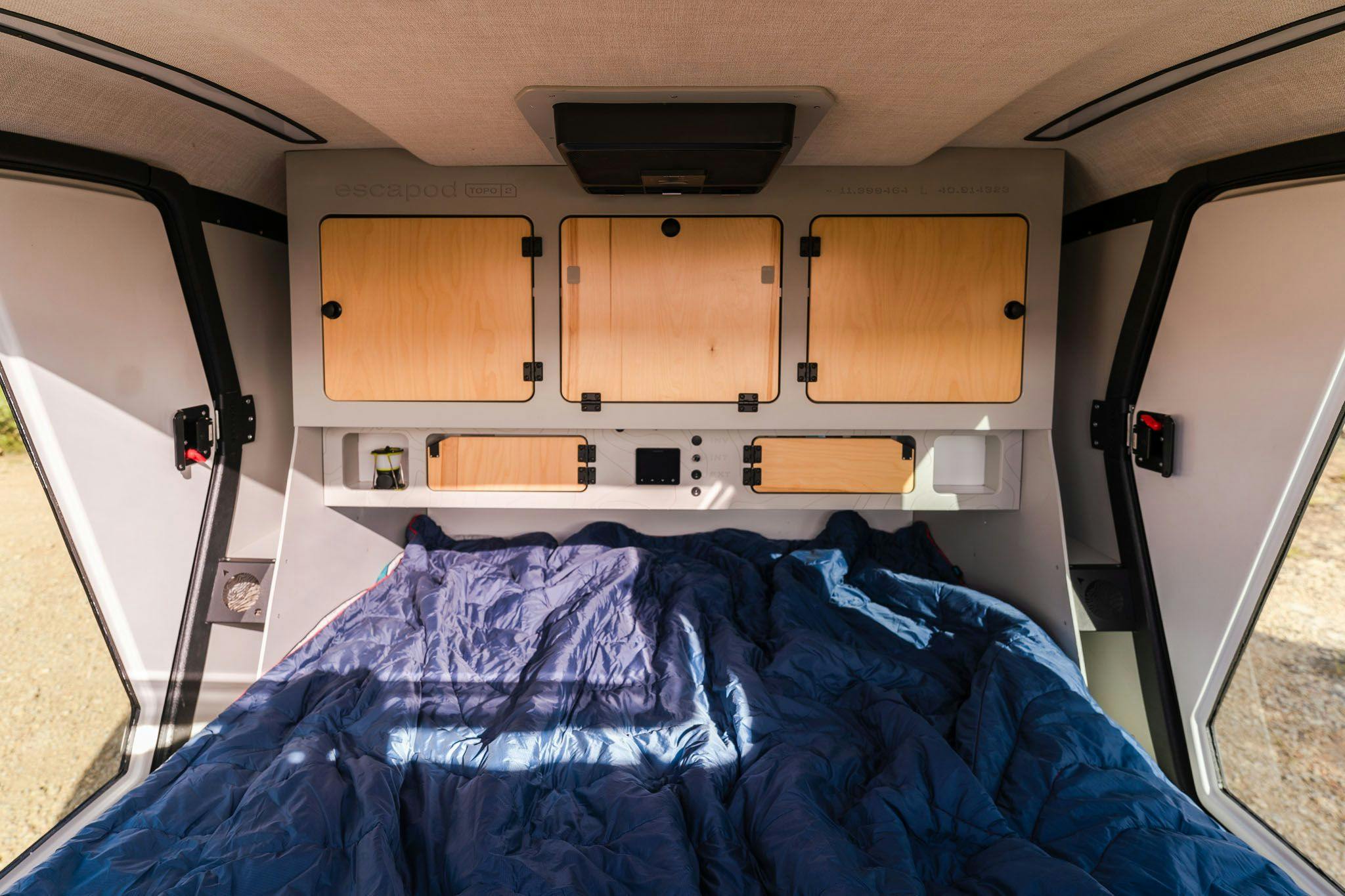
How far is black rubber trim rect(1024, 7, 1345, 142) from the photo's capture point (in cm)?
136

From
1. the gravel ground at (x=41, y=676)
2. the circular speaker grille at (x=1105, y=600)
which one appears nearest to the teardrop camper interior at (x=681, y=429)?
the circular speaker grille at (x=1105, y=600)

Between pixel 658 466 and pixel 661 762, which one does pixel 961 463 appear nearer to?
pixel 658 466

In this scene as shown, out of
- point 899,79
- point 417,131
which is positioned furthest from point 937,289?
point 417,131

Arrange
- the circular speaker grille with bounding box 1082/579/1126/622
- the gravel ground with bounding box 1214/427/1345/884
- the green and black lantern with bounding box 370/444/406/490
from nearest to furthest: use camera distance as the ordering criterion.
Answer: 1. the gravel ground with bounding box 1214/427/1345/884
2. the circular speaker grille with bounding box 1082/579/1126/622
3. the green and black lantern with bounding box 370/444/406/490

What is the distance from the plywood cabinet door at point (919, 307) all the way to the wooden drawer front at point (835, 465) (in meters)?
0.24

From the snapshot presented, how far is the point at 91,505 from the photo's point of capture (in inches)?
74.2

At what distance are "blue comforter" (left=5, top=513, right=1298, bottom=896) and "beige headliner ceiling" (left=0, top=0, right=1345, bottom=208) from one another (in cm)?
158

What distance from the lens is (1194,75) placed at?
1.66 metres

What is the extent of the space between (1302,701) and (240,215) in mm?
5624

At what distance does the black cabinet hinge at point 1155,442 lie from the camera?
208 cm

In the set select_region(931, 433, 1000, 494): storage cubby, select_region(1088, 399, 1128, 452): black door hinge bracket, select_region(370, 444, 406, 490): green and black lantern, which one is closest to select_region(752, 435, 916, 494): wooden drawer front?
select_region(931, 433, 1000, 494): storage cubby

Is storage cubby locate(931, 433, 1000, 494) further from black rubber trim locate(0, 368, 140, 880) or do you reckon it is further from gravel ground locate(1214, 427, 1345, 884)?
black rubber trim locate(0, 368, 140, 880)

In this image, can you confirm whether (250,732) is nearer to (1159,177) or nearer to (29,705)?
(1159,177)

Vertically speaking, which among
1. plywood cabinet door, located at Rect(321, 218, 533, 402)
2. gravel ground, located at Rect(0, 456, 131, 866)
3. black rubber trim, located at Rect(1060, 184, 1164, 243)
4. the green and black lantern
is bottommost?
gravel ground, located at Rect(0, 456, 131, 866)
